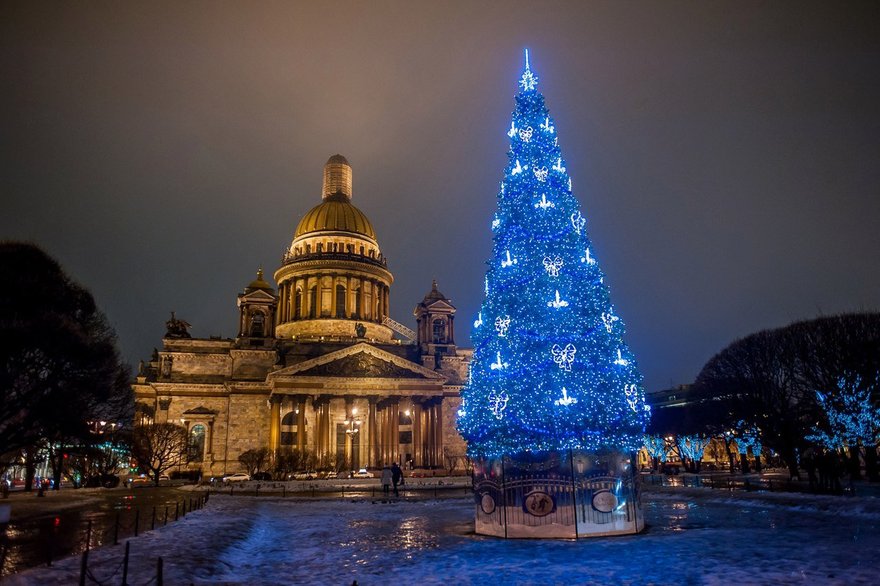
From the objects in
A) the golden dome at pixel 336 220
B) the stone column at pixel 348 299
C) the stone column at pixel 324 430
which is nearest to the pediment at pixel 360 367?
the stone column at pixel 324 430

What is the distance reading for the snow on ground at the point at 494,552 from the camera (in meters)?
11.6

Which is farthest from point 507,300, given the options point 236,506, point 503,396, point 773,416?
point 773,416

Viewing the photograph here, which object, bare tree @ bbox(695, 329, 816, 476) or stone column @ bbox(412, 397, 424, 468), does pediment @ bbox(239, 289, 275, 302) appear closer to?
stone column @ bbox(412, 397, 424, 468)

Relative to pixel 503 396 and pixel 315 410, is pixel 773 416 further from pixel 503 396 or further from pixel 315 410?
pixel 315 410

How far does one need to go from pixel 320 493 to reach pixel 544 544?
23.7 meters

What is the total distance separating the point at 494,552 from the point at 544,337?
5.66 m

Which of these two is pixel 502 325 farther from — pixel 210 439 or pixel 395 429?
pixel 210 439

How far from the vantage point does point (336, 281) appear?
254 feet

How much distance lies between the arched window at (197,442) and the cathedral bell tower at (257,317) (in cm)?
981

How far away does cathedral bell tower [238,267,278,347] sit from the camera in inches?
2643

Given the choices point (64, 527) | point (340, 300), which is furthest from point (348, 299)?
point (64, 527)

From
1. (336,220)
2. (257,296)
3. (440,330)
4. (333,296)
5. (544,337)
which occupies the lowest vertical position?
(544,337)

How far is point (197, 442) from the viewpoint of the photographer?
63844mm

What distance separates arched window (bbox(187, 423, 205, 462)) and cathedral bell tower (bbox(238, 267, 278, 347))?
9809 mm
